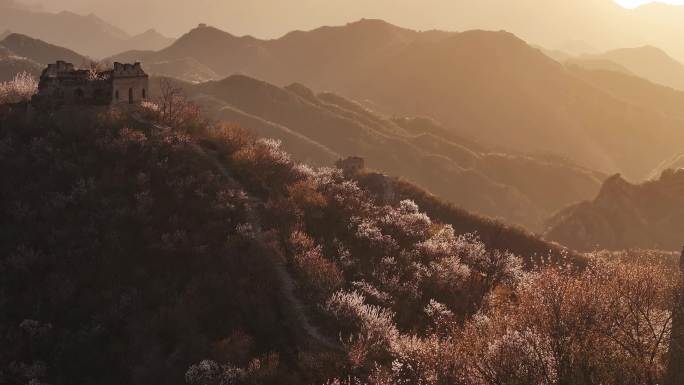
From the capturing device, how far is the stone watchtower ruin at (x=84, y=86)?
1396 inches

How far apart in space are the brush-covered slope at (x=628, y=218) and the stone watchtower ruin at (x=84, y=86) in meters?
77.9

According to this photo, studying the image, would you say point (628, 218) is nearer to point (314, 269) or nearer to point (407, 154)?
point (407, 154)

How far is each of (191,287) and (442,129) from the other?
146 meters

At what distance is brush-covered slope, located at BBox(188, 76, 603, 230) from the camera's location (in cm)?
11088

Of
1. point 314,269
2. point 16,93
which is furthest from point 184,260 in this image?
point 16,93

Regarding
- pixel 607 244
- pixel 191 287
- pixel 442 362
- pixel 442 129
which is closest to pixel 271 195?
pixel 191 287

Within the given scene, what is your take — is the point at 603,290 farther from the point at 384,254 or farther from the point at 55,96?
the point at 55,96

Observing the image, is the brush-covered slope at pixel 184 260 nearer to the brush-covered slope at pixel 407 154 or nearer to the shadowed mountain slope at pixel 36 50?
the brush-covered slope at pixel 407 154

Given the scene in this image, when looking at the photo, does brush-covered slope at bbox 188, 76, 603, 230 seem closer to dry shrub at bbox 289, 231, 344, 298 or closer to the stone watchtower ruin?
the stone watchtower ruin

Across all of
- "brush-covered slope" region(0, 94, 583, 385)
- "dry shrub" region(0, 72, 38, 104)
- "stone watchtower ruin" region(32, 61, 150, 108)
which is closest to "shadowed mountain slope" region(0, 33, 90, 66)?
"dry shrub" region(0, 72, 38, 104)

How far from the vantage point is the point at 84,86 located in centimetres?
3581

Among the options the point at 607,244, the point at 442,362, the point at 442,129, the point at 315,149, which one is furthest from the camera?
the point at 442,129

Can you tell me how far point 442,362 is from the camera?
1488cm

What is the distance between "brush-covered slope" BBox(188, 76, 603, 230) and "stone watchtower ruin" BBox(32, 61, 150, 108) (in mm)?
67091
